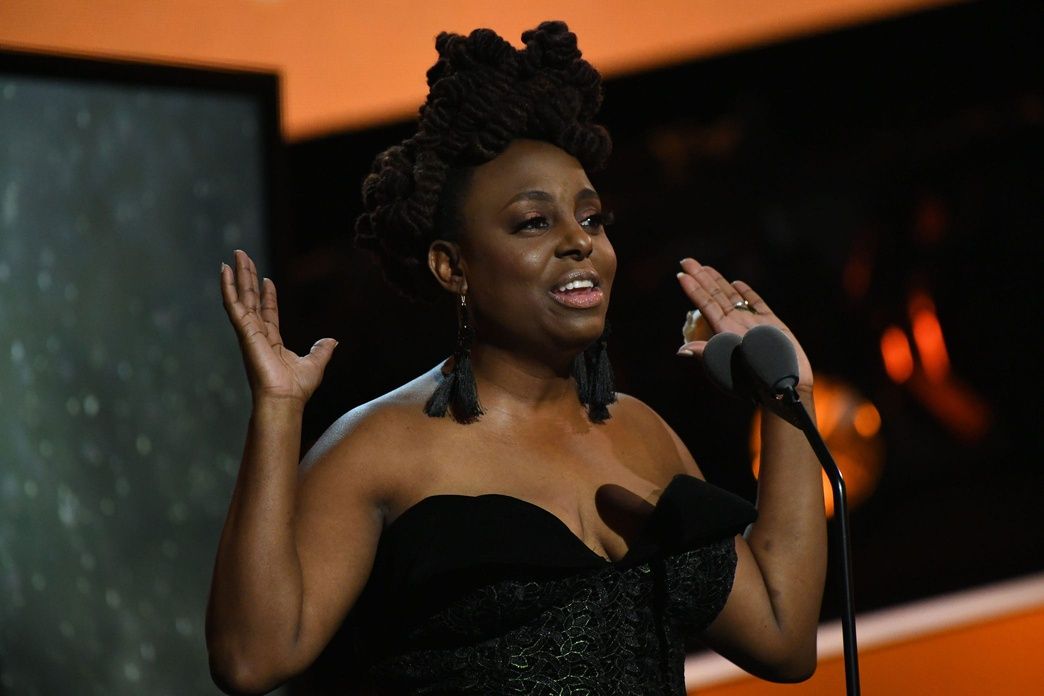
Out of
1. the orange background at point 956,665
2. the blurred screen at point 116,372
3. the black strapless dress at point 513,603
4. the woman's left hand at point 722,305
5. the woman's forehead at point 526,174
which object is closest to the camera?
the black strapless dress at point 513,603

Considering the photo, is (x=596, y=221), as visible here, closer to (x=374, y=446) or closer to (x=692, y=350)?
(x=692, y=350)

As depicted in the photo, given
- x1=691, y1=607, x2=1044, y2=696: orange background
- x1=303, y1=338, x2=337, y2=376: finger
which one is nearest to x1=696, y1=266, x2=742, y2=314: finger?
x1=303, y1=338, x2=337, y2=376: finger

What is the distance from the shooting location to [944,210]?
458 centimetres

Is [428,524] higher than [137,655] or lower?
higher

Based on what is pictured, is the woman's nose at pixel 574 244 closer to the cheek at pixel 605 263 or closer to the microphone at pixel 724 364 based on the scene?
the cheek at pixel 605 263

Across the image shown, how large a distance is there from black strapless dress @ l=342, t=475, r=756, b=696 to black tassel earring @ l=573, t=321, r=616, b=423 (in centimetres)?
20

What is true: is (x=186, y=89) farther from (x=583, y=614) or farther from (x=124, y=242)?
(x=583, y=614)

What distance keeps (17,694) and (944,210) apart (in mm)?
3281

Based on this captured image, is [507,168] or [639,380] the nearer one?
[507,168]

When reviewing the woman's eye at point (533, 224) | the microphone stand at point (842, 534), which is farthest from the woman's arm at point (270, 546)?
the microphone stand at point (842, 534)

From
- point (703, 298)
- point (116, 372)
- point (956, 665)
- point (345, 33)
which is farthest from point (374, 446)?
point (956, 665)

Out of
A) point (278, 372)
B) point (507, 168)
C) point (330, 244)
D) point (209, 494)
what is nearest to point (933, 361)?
point (330, 244)

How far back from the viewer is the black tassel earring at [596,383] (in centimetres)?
198

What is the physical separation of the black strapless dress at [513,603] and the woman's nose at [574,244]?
320 mm
